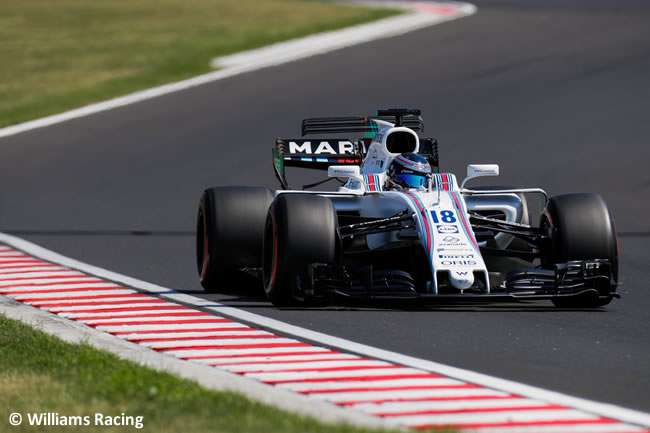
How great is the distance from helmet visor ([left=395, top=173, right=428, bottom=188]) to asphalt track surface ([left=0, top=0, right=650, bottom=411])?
5.03ft

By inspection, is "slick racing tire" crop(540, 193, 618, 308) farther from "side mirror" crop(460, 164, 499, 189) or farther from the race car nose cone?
"side mirror" crop(460, 164, 499, 189)

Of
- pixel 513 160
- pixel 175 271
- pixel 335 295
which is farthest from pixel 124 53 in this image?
pixel 335 295

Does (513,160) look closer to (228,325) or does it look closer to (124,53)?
(228,325)

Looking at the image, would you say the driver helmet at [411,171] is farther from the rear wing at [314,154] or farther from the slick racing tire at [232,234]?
the rear wing at [314,154]

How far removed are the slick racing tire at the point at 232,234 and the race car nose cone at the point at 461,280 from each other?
225 cm

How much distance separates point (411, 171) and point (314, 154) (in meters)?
2.36

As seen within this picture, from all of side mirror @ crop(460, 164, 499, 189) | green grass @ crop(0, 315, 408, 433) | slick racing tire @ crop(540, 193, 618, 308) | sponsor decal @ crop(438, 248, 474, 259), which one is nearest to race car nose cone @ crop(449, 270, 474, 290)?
sponsor decal @ crop(438, 248, 474, 259)

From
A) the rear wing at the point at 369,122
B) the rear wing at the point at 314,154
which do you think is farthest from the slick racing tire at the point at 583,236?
the rear wing at the point at 314,154

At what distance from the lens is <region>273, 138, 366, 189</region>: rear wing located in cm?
1446

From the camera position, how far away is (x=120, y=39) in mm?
36562

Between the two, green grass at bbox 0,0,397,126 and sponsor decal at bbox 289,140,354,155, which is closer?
sponsor decal at bbox 289,140,354,155

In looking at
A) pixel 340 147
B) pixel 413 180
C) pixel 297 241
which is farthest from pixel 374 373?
pixel 340 147

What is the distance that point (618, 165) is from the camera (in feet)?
67.2

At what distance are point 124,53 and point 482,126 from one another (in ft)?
43.9
